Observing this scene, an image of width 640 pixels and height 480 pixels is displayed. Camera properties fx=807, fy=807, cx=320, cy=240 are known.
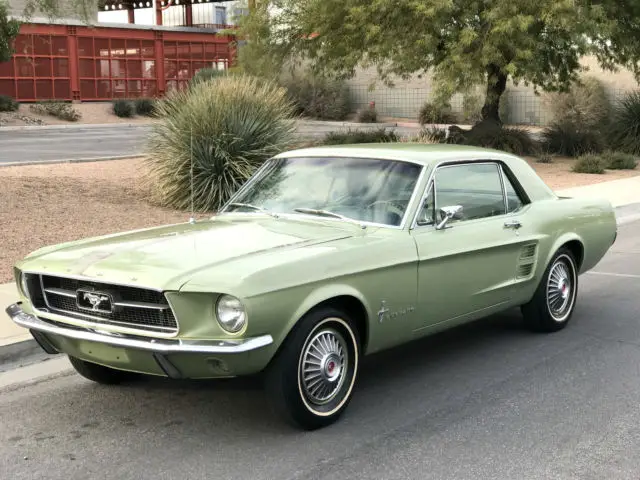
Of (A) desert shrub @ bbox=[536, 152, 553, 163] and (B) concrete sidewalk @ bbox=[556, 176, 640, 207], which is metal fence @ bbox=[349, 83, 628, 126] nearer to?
(A) desert shrub @ bbox=[536, 152, 553, 163]

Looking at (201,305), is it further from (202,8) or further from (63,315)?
(202,8)

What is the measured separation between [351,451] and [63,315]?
71.2 inches

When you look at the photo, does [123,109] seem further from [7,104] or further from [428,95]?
[428,95]

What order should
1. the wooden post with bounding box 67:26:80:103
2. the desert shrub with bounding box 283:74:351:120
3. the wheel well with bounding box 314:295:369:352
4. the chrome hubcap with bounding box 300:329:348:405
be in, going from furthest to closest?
the wooden post with bounding box 67:26:80:103 → the desert shrub with bounding box 283:74:351:120 → the wheel well with bounding box 314:295:369:352 → the chrome hubcap with bounding box 300:329:348:405

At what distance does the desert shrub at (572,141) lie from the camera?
23875 millimetres

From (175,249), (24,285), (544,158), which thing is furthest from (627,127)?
(24,285)

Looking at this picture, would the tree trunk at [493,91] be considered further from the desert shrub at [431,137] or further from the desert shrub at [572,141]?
the desert shrub at [572,141]

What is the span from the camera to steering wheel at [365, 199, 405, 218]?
5.30m

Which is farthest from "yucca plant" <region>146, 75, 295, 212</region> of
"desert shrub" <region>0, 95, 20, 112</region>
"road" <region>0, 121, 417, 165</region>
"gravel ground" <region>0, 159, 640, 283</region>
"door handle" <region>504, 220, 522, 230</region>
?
"desert shrub" <region>0, 95, 20, 112</region>

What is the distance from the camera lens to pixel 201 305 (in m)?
4.14

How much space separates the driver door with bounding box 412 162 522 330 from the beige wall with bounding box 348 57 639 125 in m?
29.0

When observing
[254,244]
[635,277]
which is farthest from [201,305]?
[635,277]

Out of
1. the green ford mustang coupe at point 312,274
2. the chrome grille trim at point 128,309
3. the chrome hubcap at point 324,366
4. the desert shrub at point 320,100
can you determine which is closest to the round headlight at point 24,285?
the green ford mustang coupe at point 312,274

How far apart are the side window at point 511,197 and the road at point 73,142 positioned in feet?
30.8
